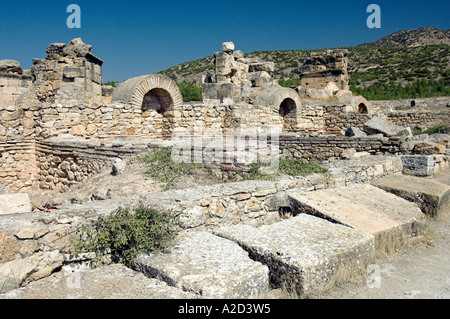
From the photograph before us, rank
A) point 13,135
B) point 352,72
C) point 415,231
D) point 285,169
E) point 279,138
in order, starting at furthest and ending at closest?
point 352,72 < point 279,138 < point 13,135 < point 285,169 < point 415,231

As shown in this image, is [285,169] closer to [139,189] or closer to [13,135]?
[139,189]

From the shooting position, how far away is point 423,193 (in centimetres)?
467

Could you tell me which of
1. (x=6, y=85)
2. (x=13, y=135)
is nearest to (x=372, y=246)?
(x=13, y=135)

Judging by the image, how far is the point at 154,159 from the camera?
599cm

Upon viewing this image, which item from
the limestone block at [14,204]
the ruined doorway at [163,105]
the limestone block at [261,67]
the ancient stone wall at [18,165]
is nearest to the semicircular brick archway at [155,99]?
the ruined doorway at [163,105]

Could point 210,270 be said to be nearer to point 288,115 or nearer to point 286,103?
point 286,103

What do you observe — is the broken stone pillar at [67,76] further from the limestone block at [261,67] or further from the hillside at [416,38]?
the hillside at [416,38]

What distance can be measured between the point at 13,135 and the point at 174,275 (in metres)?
7.35

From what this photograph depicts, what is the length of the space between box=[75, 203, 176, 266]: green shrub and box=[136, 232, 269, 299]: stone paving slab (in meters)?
0.12

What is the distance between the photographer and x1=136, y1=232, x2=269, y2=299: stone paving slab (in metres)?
2.23

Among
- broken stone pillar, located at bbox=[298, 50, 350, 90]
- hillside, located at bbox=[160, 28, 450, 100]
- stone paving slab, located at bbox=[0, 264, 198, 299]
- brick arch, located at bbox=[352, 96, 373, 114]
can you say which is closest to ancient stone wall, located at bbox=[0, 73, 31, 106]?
stone paving slab, located at bbox=[0, 264, 198, 299]

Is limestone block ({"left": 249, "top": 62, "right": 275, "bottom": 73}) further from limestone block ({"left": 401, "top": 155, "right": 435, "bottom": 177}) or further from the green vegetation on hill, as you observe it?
the green vegetation on hill

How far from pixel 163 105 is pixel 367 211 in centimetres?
740

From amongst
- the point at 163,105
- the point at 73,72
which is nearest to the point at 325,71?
the point at 163,105
